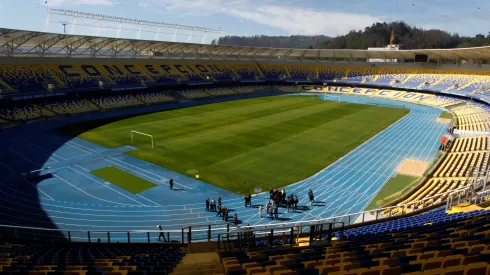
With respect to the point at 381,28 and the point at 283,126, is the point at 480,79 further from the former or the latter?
the point at 381,28

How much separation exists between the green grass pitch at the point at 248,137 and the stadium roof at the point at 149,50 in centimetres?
1303

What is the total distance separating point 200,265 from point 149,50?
178 ft

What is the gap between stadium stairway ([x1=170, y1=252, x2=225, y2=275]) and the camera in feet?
23.7

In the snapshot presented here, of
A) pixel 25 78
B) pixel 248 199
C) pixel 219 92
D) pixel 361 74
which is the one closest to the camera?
pixel 248 199

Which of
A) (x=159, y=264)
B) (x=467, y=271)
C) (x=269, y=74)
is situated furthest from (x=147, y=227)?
(x=269, y=74)

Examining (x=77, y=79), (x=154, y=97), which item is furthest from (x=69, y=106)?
(x=154, y=97)

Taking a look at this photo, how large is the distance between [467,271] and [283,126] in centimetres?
3261

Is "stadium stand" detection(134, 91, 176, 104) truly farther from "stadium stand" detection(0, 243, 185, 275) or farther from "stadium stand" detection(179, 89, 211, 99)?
"stadium stand" detection(0, 243, 185, 275)

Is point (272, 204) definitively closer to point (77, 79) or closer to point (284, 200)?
point (284, 200)

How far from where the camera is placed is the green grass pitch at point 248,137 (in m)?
23.7

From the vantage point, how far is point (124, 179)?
862 inches

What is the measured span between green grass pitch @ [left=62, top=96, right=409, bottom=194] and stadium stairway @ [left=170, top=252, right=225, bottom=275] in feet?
36.9

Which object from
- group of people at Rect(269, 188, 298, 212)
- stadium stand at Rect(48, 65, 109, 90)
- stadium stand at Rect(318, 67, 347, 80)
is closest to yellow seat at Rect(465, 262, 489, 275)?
group of people at Rect(269, 188, 298, 212)

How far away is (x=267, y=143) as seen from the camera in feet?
98.3
